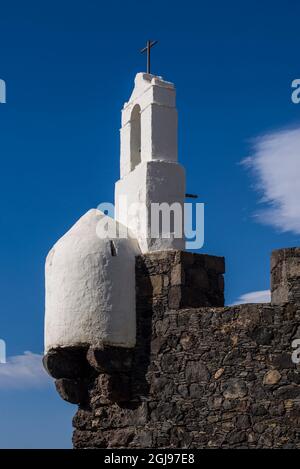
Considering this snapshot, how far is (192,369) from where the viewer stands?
1173 cm

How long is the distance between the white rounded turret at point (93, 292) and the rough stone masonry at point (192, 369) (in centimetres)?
13

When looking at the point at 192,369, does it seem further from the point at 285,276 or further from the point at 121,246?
the point at 121,246

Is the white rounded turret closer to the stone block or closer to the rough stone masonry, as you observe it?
the rough stone masonry

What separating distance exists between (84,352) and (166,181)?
7.71 feet

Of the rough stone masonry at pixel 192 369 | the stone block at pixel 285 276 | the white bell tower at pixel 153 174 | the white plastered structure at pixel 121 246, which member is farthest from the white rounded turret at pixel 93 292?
the stone block at pixel 285 276

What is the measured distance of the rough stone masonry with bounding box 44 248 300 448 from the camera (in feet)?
36.3

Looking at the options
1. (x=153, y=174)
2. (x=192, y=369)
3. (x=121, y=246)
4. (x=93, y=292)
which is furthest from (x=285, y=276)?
(x=153, y=174)

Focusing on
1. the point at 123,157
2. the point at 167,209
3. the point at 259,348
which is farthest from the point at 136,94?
the point at 259,348

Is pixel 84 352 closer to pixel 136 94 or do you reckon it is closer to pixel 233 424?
pixel 233 424

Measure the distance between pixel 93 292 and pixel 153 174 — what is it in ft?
5.59

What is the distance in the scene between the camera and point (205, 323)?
11.7 m

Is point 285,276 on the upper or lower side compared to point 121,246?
lower

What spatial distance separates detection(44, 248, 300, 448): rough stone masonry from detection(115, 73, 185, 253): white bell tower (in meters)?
0.49

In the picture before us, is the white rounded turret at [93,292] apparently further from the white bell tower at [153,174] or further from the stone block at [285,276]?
the stone block at [285,276]
